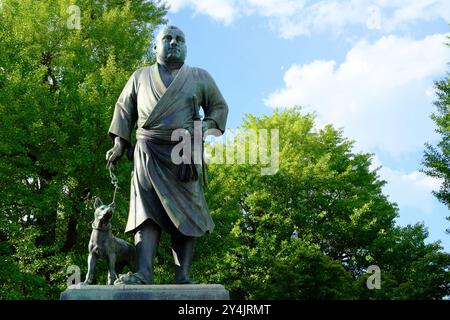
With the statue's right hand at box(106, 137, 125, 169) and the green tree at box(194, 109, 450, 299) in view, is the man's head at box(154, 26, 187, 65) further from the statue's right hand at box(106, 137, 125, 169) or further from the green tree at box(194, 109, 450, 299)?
the green tree at box(194, 109, 450, 299)

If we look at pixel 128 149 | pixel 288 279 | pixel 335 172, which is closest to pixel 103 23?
pixel 288 279

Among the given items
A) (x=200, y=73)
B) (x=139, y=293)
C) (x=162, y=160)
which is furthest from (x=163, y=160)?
(x=139, y=293)

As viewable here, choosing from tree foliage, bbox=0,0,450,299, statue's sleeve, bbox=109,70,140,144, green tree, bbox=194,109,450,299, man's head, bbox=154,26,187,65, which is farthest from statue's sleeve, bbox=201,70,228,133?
green tree, bbox=194,109,450,299

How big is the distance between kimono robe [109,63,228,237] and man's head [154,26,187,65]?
0.15 meters

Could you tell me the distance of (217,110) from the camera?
8.10m

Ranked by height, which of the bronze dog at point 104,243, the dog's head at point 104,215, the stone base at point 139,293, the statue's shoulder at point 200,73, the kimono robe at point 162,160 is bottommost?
the stone base at point 139,293

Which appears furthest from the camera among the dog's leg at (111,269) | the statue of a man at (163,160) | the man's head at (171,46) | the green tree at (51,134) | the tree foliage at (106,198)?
the tree foliage at (106,198)

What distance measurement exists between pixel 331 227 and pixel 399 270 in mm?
3494

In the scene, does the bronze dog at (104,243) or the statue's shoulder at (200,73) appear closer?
the bronze dog at (104,243)

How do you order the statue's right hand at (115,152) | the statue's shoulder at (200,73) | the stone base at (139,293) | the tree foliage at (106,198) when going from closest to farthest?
the stone base at (139,293), the statue's right hand at (115,152), the statue's shoulder at (200,73), the tree foliage at (106,198)

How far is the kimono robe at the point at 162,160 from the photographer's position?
7.45m

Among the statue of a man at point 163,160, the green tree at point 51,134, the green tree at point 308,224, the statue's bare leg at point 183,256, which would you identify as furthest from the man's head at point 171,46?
the green tree at point 308,224

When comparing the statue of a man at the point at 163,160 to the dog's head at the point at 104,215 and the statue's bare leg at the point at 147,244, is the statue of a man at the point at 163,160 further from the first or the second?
the dog's head at the point at 104,215

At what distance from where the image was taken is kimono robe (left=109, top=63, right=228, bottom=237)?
24.5ft
